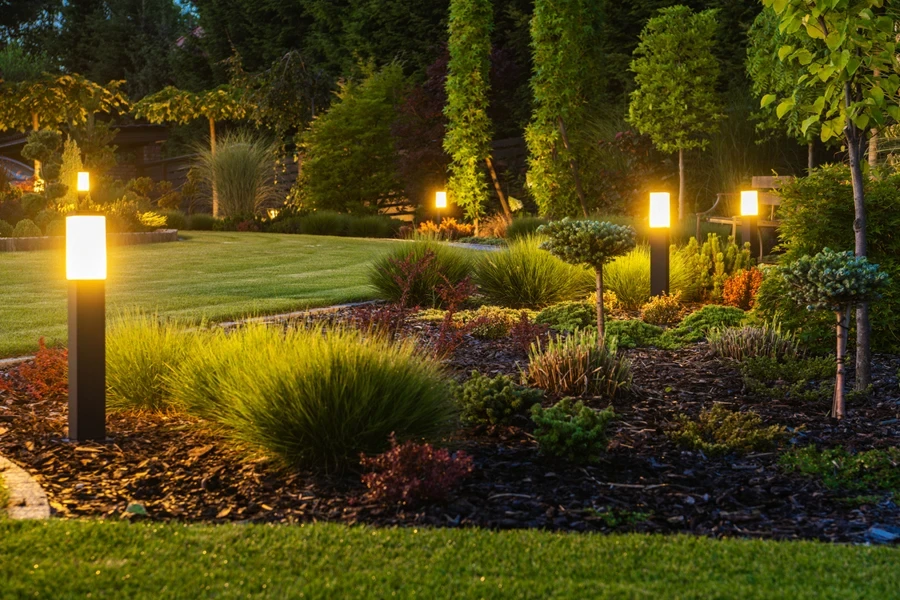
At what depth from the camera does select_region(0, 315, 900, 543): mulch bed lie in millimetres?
3521

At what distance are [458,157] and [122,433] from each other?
581 inches

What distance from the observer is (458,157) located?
62.1 feet

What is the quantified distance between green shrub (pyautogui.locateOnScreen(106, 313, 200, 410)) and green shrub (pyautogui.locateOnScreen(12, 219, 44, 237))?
36.3ft

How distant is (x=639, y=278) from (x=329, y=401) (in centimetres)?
542

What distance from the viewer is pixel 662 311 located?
8.06 meters

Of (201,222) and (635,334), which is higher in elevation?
(201,222)

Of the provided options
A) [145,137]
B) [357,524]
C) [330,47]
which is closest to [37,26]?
[145,137]

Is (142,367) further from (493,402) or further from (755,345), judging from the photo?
(755,345)

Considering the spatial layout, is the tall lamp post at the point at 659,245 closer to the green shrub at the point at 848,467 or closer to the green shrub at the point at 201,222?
the green shrub at the point at 848,467

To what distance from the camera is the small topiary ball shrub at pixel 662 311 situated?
8.06m

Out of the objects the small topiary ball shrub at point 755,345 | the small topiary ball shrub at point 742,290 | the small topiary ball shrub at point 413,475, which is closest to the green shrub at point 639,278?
the small topiary ball shrub at point 742,290

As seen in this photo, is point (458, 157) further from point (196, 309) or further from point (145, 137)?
point (145, 137)

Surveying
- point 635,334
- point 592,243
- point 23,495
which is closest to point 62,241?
point 635,334

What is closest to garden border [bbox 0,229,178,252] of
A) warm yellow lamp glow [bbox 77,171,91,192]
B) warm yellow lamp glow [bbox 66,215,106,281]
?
warm yellow lamp glow [bbox 77,171,91,192]
